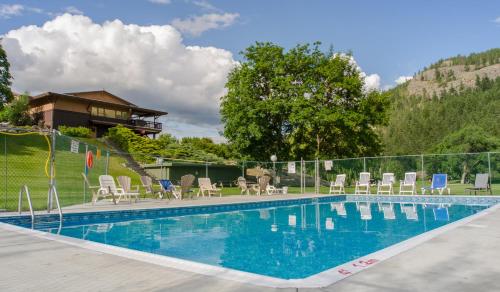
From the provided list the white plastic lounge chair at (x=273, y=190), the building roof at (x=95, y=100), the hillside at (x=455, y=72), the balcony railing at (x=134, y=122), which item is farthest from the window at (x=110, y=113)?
the hillside at (x=455, y=72)

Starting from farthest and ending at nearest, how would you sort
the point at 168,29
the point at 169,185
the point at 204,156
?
1. the point at 204,156
2. the point at 168,29
3. the point at 169,185

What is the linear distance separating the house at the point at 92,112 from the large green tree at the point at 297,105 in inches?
519

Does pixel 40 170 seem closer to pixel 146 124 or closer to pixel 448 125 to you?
pixel 146 124

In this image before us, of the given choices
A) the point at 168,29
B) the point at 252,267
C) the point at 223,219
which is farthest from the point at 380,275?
the point at 168,29

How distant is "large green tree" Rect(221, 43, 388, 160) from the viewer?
24.0 m

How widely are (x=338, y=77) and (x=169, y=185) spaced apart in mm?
14582

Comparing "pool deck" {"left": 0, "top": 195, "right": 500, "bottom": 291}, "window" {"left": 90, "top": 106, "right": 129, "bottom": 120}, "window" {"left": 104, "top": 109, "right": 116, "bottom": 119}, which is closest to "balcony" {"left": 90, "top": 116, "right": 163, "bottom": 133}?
"window" {"left": 90, "top": 106, "right": 129, "bottom": 120}

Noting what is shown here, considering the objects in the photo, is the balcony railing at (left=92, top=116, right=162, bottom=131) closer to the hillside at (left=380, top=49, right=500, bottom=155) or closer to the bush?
the bush

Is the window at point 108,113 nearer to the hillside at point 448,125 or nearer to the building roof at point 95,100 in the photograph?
the building roof at point 95,100

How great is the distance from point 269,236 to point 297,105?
16.1 m

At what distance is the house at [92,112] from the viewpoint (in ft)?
105

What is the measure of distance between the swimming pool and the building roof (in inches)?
945

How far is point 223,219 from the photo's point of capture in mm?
10867

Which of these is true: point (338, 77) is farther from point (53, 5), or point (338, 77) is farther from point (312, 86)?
point (53, 5)
